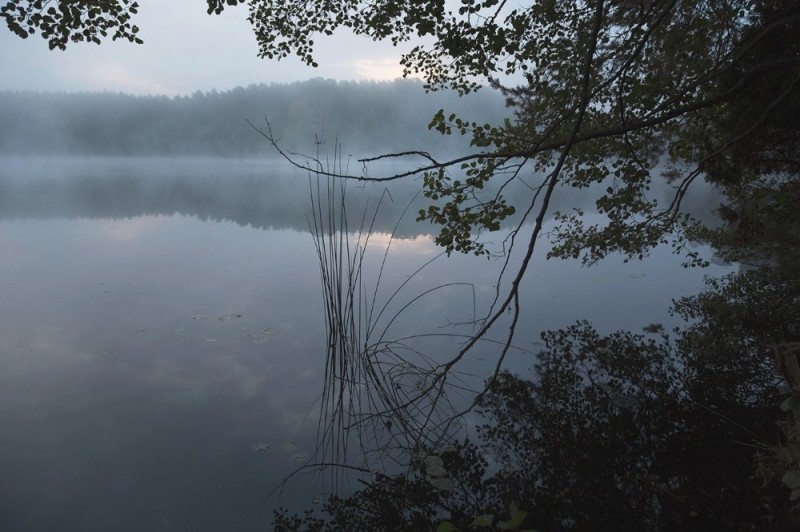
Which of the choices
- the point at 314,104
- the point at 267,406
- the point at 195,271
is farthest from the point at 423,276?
the point at 314,104

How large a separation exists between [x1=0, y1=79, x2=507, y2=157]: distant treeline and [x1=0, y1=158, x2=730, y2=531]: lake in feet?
222

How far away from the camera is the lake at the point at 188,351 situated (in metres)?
2.96

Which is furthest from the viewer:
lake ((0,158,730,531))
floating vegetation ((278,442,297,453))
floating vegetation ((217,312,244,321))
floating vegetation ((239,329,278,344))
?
floating vegetation ((217,312,244,321))

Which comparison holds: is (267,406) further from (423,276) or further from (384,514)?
(423,276)

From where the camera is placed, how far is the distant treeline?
3127 inches

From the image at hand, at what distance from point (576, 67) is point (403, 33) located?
5.28ft

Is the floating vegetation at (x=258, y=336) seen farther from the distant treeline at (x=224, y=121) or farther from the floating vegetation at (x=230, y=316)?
the distant treeline at (x=224, y=121)

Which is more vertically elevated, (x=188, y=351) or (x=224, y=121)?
(x=224, y=121)

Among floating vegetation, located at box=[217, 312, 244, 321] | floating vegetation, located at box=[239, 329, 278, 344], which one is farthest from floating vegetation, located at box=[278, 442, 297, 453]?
floating vegetation, located at box=[217, 312, 244, 321]

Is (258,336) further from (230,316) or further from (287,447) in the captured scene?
(287,447)

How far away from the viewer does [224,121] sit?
82.1m

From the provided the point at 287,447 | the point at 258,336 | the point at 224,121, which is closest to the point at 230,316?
the point at 258,336

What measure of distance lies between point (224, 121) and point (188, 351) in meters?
85.4

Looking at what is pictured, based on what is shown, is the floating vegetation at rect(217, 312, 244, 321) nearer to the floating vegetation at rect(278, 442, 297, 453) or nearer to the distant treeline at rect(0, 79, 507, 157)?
the floating vegetation at rect(278, 442, 297, 453)
